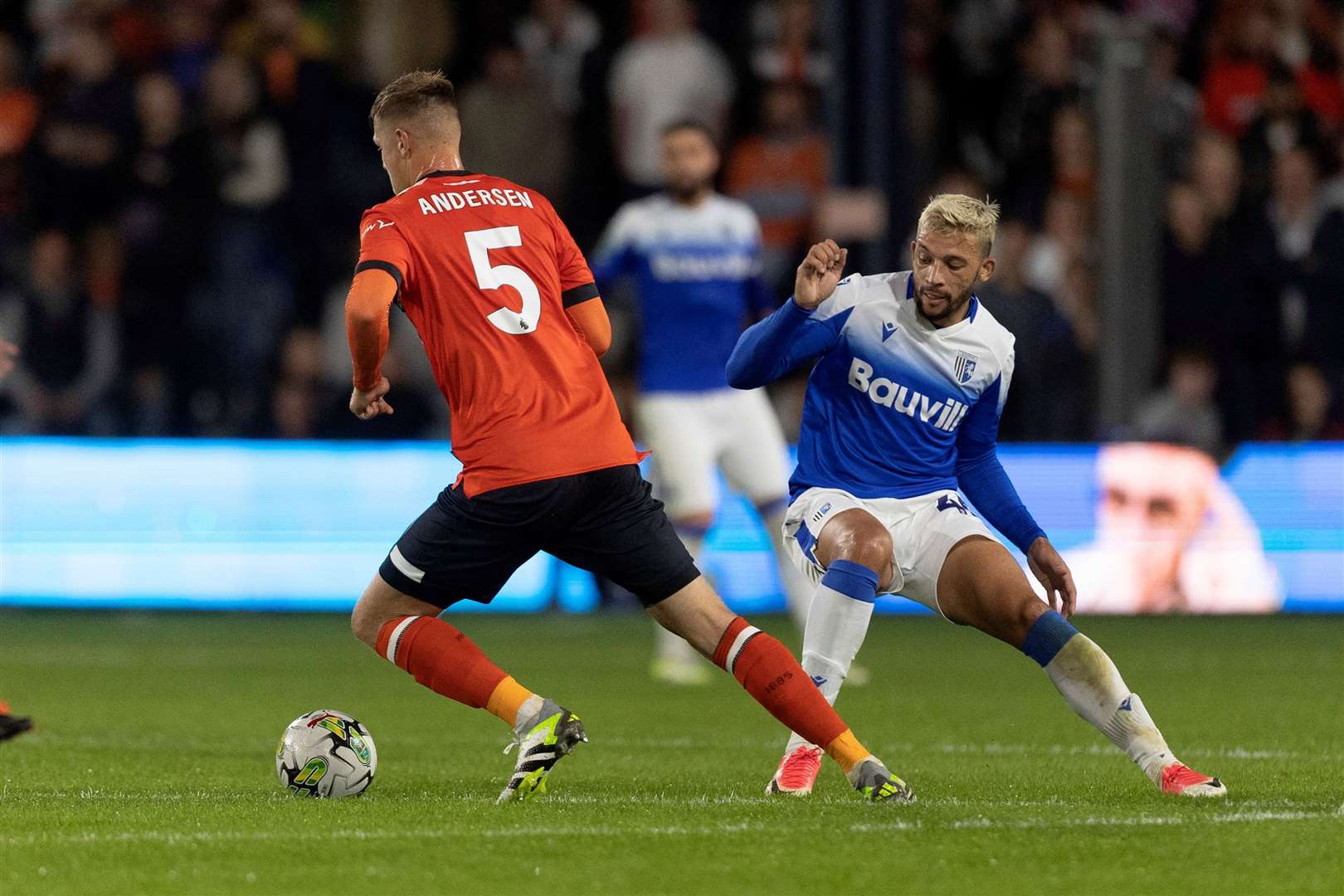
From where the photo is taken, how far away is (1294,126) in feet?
49.6

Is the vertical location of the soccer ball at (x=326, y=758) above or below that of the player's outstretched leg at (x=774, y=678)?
below

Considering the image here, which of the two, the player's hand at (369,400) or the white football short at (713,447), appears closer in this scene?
the player's hand at (369,400)

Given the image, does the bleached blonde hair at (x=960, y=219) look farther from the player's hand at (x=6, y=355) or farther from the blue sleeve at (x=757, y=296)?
the blue sleeve at (x=757, y=296)

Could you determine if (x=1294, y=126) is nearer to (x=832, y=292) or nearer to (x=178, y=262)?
(x=178, y=262)

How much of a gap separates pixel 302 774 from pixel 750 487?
4.66 metres

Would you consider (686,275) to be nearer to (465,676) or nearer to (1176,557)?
(1176,557)

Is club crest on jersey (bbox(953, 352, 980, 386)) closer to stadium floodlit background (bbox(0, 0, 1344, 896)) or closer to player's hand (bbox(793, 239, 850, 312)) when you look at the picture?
player's hand (bbox(793, 239, 850, 312))

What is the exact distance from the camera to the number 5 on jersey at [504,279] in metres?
5.77

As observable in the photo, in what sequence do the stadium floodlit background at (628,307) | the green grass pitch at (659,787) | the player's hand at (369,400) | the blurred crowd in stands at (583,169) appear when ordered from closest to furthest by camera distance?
1. the green grass pitch at (659,787)
2. the player's hand at (369,400)
3. the stadium floodlit background at (628,307)
4. the blurred crowd in stands at (583,169)

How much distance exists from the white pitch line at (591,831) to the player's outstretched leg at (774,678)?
298mm

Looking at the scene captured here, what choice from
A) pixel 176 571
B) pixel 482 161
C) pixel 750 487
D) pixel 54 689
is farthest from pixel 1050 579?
pixel 482 161

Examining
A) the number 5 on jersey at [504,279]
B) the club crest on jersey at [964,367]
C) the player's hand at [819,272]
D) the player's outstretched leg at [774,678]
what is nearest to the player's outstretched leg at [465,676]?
the player's outstretched leg at [774,678]

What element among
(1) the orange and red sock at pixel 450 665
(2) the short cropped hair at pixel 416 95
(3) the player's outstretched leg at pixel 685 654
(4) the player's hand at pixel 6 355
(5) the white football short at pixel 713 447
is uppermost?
(2) the short cropped hair at pixel 416 95

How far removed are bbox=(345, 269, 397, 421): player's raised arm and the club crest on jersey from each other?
1719mm
